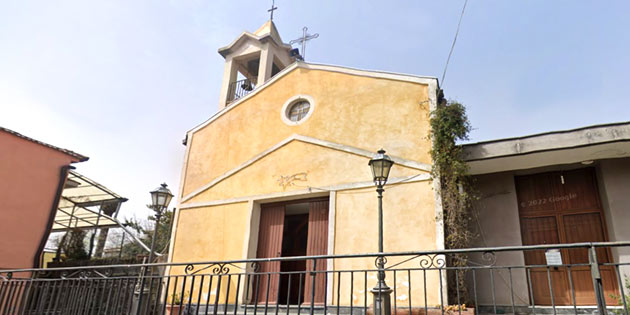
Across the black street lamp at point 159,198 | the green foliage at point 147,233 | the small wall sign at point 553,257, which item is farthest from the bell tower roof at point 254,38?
the small wall sign at point 553,257

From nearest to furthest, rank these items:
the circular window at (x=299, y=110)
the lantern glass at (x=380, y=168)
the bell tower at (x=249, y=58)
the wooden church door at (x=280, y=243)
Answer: the lantern glass at (x=380, y=168) < the wooden church door at (x=280, y=243) < the circular window at (x=299, y=110) < the bell tower at (x=249, y=58)

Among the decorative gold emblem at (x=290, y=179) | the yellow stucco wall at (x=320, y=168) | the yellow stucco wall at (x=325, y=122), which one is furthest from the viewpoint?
the decorative gold emblem at (x=290, y=179)

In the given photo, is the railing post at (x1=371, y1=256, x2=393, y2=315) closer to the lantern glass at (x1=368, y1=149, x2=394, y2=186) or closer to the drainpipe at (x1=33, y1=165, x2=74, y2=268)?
the lantern glass at (x1=368, y1=149, x2=394, y2=186)

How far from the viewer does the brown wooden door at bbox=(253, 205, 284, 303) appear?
8.28m

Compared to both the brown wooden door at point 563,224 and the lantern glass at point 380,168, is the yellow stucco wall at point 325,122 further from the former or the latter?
the brown wooden door at point 563,224

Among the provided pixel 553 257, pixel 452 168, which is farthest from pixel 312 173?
pixel 553 257

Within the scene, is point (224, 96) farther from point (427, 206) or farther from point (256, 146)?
point (427, 206)

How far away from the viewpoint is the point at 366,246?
7320 mm

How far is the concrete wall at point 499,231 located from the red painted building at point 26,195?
36.5 feet

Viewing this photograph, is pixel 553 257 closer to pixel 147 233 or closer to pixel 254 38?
pixel 254 38

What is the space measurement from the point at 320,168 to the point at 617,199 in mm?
5320

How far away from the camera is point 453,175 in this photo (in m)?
6.91

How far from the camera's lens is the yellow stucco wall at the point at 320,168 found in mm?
7254

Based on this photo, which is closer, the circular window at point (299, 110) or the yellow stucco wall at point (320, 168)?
the yellow stucco wall at point (320, 168)
